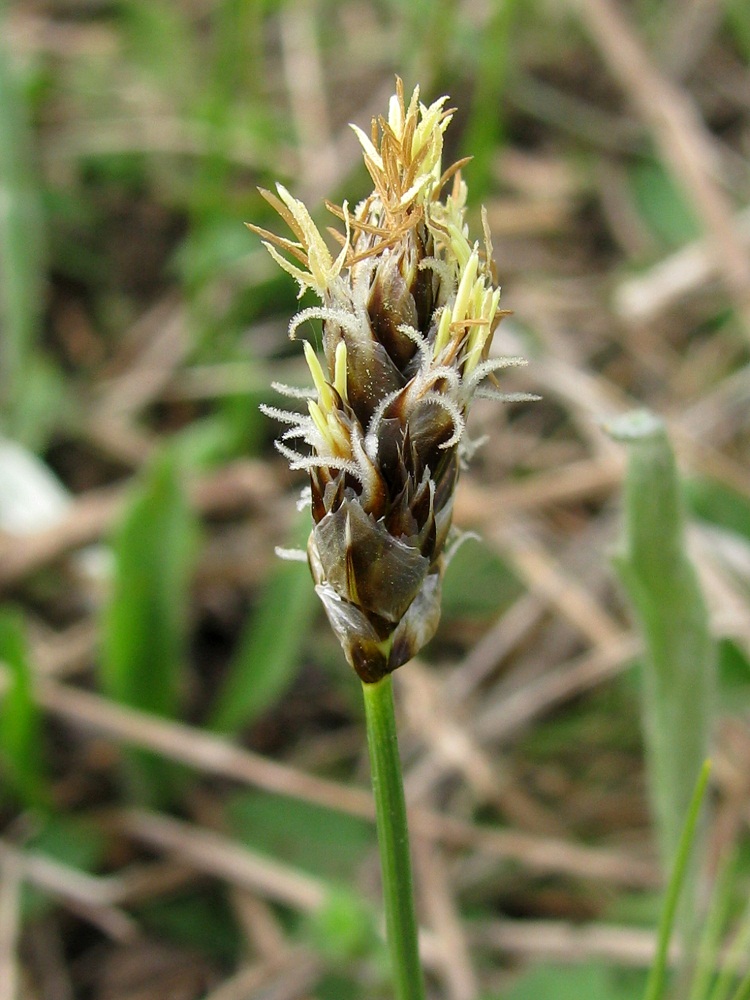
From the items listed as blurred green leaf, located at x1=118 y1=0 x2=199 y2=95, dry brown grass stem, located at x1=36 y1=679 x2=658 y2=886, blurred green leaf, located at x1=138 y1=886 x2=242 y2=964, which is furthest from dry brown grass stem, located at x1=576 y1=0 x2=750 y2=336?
blurred green leaf, located at x1=138 y1=886 x2=242 y2=964

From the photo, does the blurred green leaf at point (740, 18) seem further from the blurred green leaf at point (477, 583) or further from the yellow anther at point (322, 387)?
the yellow anther at point (322, 387)

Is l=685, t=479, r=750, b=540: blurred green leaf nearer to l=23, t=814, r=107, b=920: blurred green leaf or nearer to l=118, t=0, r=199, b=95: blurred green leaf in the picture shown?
l=23, t=814, r=107, b=920: blurred green leaf

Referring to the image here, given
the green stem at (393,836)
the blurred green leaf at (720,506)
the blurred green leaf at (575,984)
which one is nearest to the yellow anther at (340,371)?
the green stem at (393,836)

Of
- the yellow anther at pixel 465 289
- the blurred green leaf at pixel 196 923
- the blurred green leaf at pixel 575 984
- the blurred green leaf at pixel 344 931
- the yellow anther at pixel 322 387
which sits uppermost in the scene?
the yellow anther at pixel 465 289

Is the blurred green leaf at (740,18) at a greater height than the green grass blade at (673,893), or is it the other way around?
the blurred green leaf at (740,18)

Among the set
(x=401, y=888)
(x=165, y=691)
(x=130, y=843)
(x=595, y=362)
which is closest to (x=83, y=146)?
(x=595, y=362)

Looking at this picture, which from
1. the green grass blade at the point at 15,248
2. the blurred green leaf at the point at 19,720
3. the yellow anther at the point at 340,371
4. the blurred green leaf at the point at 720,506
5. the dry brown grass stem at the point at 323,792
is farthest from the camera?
the green grass blade at the point at 15,248
